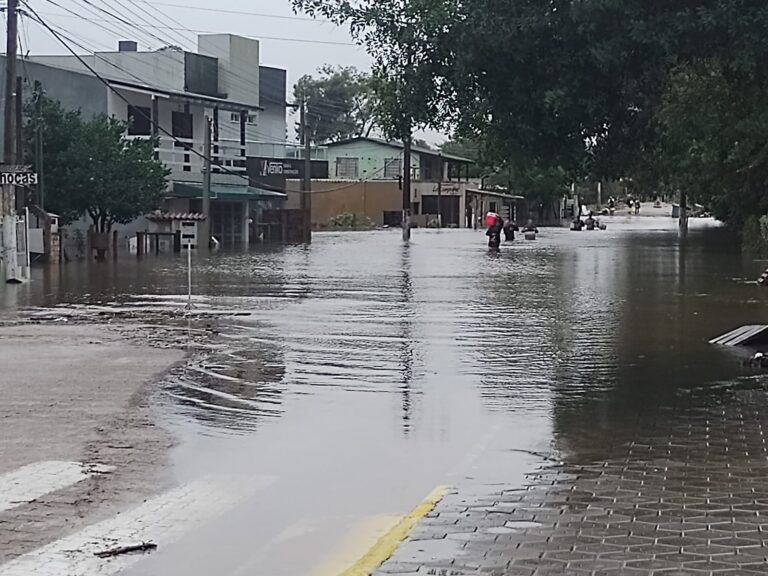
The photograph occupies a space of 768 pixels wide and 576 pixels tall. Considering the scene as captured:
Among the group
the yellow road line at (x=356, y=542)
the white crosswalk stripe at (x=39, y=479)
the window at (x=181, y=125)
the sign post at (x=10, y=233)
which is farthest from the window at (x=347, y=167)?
the yellow road line at (x=356, y=542)

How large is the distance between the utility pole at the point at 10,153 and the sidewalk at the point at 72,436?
12.3 metres

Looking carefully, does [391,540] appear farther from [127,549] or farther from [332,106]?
[332,106]

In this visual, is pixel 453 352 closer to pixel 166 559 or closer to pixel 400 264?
pixel 166 559

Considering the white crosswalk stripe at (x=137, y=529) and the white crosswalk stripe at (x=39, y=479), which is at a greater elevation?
the white crosswalk stripe at (x=39, y=479)

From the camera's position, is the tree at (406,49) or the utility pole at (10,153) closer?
the tree at (406,49)

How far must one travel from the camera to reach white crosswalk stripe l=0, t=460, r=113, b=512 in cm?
862

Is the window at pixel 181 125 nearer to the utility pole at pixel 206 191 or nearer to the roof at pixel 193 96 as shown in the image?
the roof at pixel 193 96

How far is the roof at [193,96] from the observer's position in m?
53.9

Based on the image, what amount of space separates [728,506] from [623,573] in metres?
1.96

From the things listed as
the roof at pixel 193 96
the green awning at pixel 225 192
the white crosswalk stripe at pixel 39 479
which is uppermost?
the roof at pixel 193 96

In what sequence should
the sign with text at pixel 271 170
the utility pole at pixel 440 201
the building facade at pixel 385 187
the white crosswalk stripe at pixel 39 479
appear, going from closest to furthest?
the white crosswalk stripe at pixel 39 479, the sign with text at pixel 271 170, the building facade at pixel 385 187, the utility pole at pixel 440 201

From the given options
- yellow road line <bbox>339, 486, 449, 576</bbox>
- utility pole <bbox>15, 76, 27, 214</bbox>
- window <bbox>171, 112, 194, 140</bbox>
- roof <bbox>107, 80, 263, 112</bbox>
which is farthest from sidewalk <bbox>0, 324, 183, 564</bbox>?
window <bbox>171, 112, 194, 140</bbox>

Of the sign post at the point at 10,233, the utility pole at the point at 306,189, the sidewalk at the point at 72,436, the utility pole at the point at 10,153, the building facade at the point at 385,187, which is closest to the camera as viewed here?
the sidewalk at the point at 72,436

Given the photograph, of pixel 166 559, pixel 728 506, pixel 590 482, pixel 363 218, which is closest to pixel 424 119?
pixel 590 482
